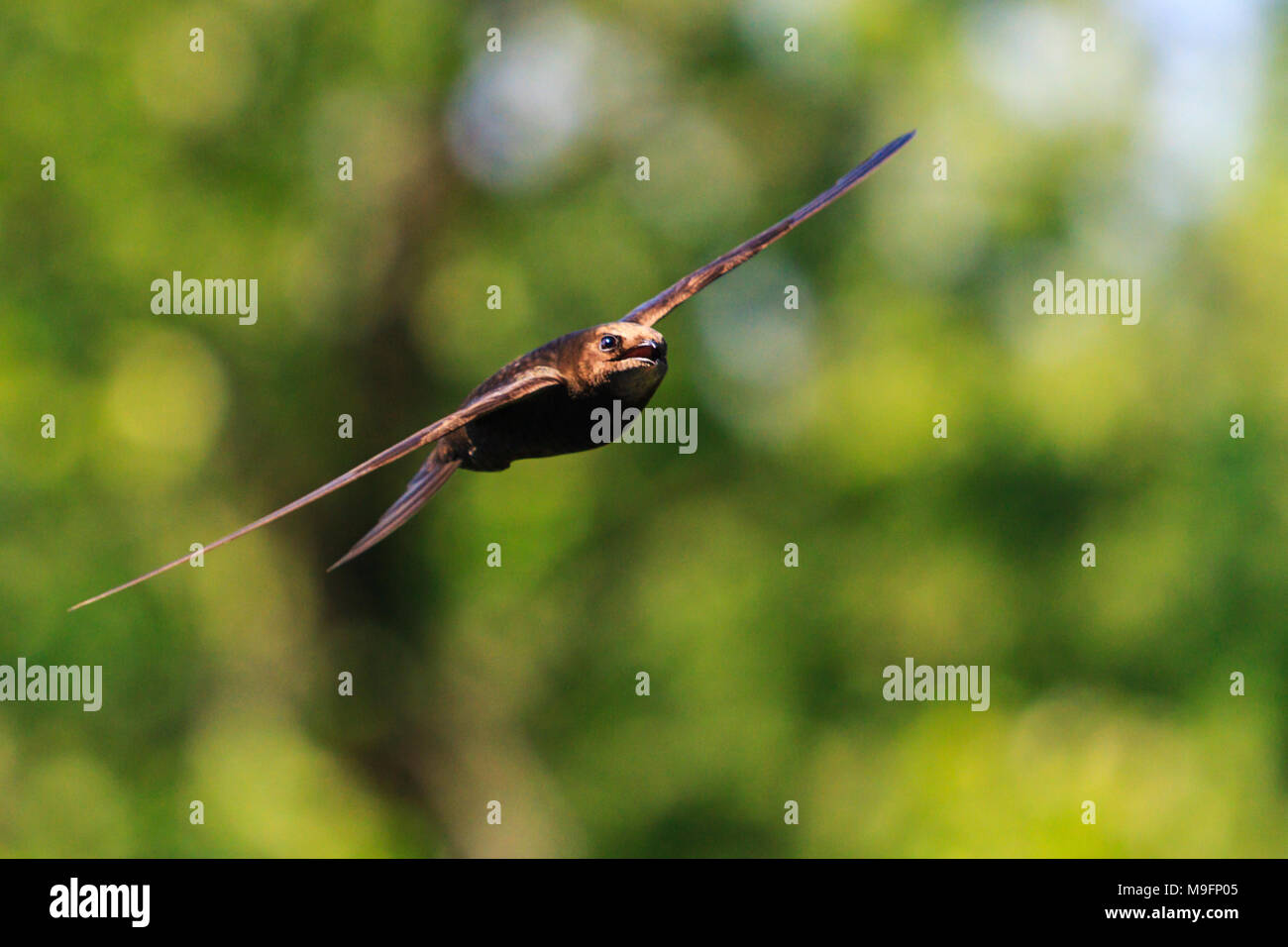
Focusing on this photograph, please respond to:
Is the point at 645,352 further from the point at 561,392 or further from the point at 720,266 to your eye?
the point at 720,266

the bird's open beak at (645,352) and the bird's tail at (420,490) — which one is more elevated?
the bird's open beak at (645,352)

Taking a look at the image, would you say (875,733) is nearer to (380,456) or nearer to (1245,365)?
(1245,365)

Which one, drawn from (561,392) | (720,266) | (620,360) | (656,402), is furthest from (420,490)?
(656,402)

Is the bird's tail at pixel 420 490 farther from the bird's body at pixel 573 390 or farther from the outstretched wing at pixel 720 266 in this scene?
the outstretched wing at pixel 720 266

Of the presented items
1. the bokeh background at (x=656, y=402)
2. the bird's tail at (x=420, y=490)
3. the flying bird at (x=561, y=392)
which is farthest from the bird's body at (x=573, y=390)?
the bokeh background at (x=656, y=402)

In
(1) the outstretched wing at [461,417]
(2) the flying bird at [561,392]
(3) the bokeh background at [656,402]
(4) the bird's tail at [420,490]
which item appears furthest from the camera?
(3) the bokeh background at [656,402]

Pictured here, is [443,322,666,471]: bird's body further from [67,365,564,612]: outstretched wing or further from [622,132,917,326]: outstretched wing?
[622,132,917,326]: outstretched wing
